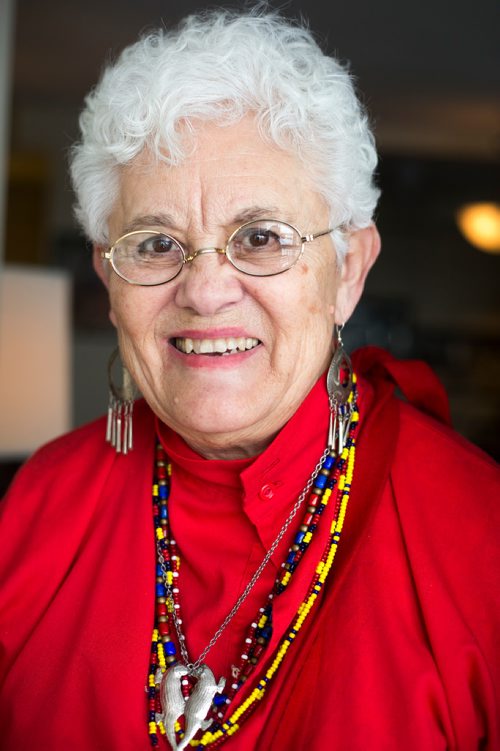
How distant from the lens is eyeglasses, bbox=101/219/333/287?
1498 mm

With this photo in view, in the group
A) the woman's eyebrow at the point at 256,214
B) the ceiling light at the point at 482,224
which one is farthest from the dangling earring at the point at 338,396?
the ceiling light at the point at 482,224

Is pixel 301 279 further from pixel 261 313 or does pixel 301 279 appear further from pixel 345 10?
pixel 345 10

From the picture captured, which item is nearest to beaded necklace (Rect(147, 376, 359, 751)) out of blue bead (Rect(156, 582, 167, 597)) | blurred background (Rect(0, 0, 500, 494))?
blue bead (Rect(156, 582, 167, 597))

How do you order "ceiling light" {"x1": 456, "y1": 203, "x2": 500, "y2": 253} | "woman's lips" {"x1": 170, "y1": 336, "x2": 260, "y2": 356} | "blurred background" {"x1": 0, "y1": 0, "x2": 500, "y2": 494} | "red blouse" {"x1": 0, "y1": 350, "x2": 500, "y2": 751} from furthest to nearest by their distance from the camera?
"ceiling light" {"x1": 456, "y1": 203, "x2": 500, "y2": 253} → "blurred background" {"x1": 0, "y1": 0, "x2": 500, "y2": 494} → "woman's lips" {"x1": 170, "y1": 336, "x2": 260, "y2": 356} → "red blouse" {"x1": 0, "y1": 350, "x2": 500, "y2": 751}

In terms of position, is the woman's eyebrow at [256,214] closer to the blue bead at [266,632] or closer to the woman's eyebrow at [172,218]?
the woman's eyebrow at [172,218]

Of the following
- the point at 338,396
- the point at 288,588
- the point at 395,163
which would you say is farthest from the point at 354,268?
the point at 395,163

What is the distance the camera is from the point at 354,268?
1.70m

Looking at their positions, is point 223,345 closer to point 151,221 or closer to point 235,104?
point 151,221

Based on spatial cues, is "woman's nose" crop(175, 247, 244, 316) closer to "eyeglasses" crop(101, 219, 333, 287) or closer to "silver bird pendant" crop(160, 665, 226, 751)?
"eyeglasses" crop(101, 219, 333, 287)

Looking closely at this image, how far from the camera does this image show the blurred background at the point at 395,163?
15.0 ft

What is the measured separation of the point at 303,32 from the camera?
5.33 feet

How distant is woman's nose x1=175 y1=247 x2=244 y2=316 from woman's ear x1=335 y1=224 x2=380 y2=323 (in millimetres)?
246

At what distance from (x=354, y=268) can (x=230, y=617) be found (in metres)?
0.68

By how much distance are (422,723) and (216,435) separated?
0.58m
